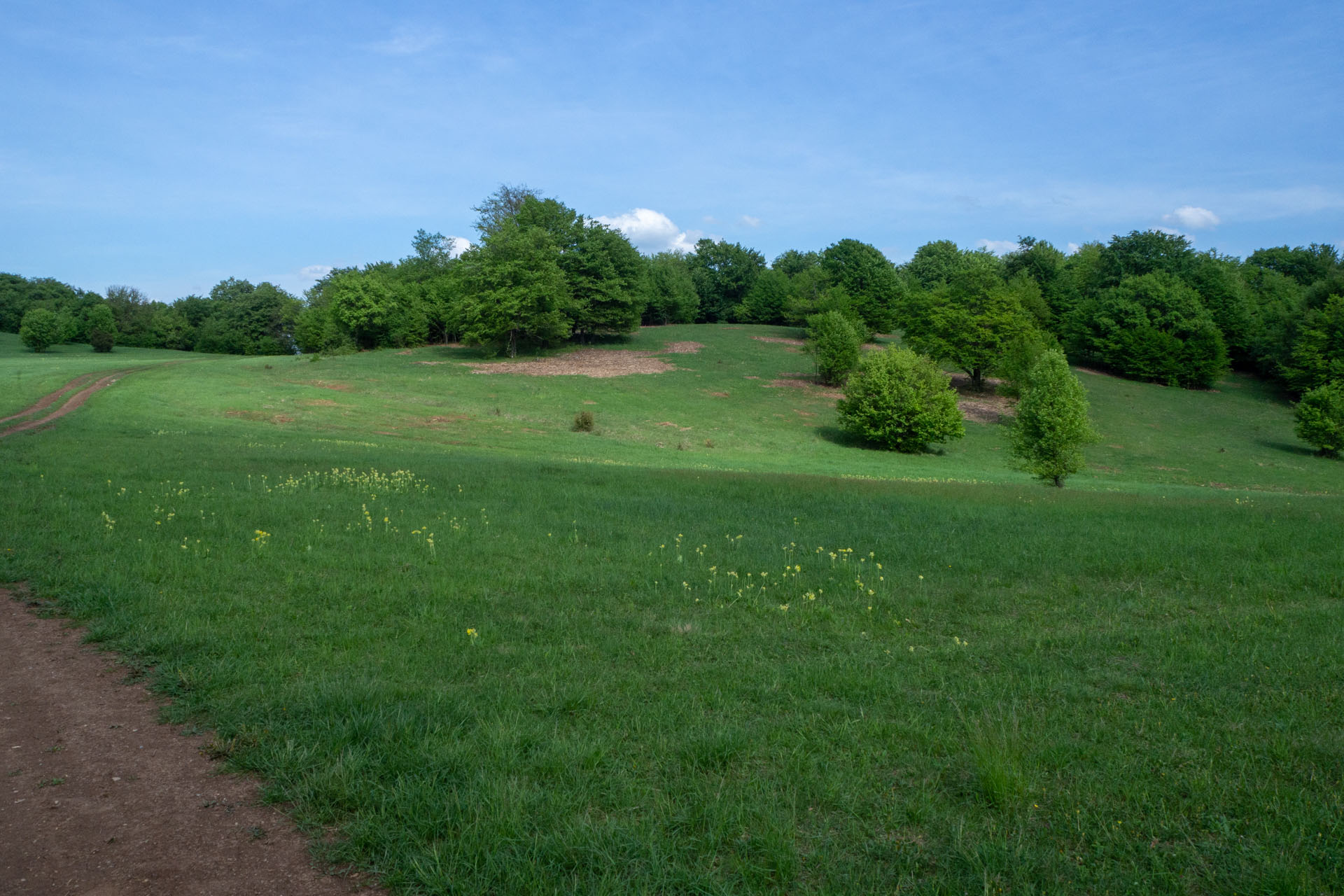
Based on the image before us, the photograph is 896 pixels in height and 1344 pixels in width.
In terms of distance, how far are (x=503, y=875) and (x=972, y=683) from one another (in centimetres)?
471

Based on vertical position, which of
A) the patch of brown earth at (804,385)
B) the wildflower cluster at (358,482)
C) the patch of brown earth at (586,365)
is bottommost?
the wildflower cluster at (358,482)

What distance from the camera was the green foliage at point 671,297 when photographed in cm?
9606

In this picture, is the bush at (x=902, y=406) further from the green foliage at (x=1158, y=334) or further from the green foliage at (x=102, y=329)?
the green foliage at (x=102, y=329)

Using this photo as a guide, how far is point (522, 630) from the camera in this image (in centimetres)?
848

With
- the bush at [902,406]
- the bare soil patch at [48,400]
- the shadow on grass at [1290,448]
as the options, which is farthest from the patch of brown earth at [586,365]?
the shadow on grass at [1290,448]

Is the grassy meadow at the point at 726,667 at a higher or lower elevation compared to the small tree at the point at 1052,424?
lower

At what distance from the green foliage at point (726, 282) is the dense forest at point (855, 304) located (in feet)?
14.4

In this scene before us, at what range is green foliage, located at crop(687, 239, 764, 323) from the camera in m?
112

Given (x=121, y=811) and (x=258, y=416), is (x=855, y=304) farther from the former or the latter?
(x=121, y=811)

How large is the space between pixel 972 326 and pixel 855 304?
64.9ft

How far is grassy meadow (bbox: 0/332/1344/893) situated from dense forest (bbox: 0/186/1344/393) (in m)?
44.6

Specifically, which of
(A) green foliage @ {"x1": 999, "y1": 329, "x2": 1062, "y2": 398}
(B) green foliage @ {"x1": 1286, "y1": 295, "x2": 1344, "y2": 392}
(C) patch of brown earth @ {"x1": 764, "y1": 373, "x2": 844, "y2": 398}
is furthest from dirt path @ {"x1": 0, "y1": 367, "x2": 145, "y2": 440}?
(B) green foliage @ {"x1": 1286, "y1": 295, "x2": 1344, "y2": 392}

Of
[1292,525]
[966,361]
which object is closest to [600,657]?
[1292,525]

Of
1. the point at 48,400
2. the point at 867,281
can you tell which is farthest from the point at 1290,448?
the point at 48,400
